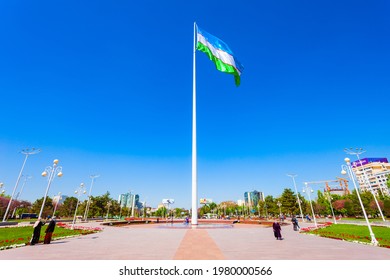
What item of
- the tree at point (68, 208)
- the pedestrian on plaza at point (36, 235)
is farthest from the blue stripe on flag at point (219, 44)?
the tree at point (68, 208)

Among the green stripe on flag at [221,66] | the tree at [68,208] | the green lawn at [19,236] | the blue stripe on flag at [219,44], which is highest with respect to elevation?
the blue stripe on flag at [219,44]

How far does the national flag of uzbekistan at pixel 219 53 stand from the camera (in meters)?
24.2

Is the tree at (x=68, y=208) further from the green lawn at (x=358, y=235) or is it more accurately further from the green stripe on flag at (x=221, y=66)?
the green lawn at (x=358, y=235)

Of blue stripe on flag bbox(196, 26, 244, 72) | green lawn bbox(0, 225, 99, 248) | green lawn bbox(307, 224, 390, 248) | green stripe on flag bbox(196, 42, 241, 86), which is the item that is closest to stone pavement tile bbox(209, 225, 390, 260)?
green lawn bbox(307, 224, 390, 248)

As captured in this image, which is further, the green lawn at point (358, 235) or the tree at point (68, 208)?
the tree at point (68, 208)

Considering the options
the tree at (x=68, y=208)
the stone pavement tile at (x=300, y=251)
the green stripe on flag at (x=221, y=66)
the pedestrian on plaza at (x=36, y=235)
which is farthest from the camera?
the tree at (x=68, y=208)

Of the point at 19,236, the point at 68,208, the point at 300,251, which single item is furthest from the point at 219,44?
the point at 68,208

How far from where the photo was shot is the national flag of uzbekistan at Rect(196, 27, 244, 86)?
952 inches

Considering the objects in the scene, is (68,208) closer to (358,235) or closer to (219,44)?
(219,44)
